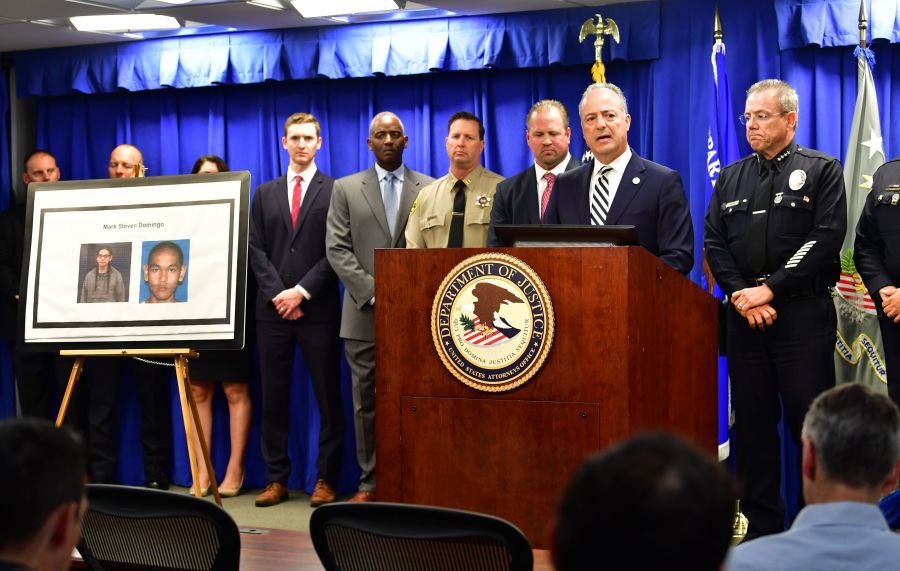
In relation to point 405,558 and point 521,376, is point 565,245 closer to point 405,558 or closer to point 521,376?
point 521,376

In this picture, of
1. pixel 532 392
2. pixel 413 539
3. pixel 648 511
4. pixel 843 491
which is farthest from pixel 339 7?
pixel 648 511

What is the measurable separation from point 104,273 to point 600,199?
7.56ft

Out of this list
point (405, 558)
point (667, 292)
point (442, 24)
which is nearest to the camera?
point (405, 558)

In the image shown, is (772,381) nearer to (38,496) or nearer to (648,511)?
(38,496)

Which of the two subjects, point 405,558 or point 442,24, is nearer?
point 405,558

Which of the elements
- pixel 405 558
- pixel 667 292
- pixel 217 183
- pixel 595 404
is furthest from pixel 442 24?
pixel 405 558

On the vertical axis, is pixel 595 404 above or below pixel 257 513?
above

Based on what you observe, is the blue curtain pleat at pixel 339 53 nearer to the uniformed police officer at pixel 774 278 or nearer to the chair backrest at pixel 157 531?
the uniformed police officer at pixel 774 278

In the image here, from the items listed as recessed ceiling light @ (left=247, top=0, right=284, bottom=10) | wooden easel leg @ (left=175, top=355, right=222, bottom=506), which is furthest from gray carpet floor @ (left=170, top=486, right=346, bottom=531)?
recessed ceiling light @ (left=247, top=0, right=284, bottom=10)

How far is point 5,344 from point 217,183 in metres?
2.93

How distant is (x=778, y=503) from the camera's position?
441 centimetres

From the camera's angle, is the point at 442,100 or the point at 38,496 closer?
the point at 38,496

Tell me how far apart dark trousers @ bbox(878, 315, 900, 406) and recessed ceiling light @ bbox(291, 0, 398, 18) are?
3.00 metres

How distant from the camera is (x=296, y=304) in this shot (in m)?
A: 5.71
